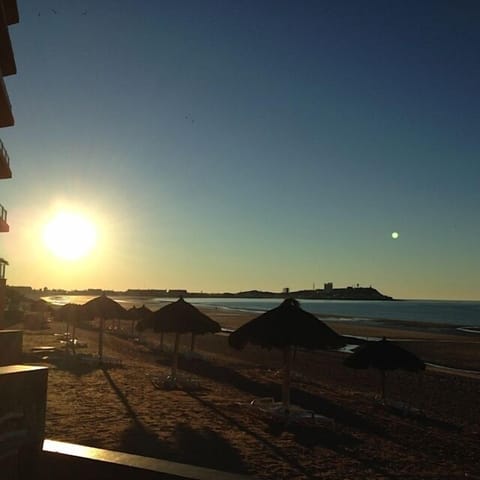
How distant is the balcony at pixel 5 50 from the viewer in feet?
56.1

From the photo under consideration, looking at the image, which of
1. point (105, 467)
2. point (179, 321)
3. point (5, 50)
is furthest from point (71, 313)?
point (105, 467)

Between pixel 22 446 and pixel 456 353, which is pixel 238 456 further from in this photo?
pixel 456 353

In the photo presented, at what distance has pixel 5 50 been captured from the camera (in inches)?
734

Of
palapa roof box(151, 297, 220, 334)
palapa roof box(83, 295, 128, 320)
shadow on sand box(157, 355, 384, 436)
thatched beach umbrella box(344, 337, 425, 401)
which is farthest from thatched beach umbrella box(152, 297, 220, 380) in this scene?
palapa roof box(83, 295, 128, 320)

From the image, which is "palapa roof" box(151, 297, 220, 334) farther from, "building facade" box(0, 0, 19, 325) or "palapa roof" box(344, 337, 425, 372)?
"building facade" box(0, 0, 19, 325)

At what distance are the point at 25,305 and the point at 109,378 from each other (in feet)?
173

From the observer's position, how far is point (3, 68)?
64.7ft

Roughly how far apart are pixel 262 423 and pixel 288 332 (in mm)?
1613

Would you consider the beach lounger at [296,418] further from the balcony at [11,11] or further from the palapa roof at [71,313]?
the balcony at [11,11]

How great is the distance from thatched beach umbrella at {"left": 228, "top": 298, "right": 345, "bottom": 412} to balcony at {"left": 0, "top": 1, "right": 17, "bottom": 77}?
12.3 metres

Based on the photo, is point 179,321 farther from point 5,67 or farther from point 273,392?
point 5,67

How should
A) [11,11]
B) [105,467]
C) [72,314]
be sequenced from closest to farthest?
[105,467] → [11,11] → [72,314]

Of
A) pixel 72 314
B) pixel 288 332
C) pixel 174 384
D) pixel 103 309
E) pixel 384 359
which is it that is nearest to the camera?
pixel 288 332

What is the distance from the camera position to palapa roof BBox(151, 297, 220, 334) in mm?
13797
